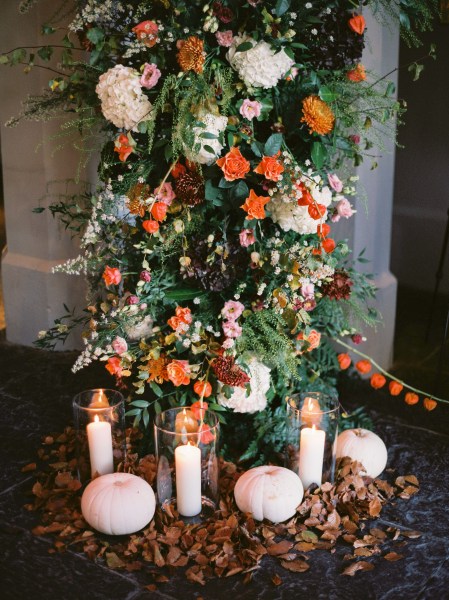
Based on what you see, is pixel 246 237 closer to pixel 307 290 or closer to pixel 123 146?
pixel 307 290

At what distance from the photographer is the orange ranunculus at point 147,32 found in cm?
239

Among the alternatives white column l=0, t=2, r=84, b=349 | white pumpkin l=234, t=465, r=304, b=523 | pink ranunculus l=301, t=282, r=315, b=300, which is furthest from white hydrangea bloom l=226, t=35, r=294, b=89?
white column l=0, t=2, r=84, b=349

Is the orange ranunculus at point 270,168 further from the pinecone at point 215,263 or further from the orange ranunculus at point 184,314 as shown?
the orange ranunculus at point 184,314

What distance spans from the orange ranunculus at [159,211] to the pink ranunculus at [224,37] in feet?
1.81

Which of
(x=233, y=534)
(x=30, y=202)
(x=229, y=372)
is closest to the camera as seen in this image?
(x=233, y=534)

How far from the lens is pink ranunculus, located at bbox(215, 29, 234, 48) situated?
7.88 ft

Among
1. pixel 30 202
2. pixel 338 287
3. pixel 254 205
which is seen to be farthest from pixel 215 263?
pixel 30 202

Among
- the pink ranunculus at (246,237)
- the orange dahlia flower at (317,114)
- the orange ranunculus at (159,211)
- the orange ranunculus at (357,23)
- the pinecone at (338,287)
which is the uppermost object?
the orange ranunculus at (357,23)

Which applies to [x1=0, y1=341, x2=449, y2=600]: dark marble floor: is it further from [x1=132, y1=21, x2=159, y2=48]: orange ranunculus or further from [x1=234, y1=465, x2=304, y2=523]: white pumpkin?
[x1=132, y1=21, x2=159, y2=48]: orange ranunculus

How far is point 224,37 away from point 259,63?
0.48 ft

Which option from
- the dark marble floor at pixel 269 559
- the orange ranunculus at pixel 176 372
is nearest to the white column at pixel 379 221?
the dark marble floor at pixel 269 559

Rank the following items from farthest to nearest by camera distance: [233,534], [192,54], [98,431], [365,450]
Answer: [365,450], [98,431], [233,534], [192,54]

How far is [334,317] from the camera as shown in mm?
3121

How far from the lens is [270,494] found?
251 centimetres
